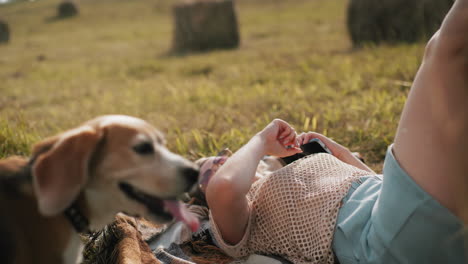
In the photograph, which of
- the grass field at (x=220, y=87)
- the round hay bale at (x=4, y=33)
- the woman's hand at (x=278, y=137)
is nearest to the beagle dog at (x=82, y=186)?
the woman's hand at (x=278, y=137)

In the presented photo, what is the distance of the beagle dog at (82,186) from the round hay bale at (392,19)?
697 centimetres

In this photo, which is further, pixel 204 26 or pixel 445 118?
pixel 204 26

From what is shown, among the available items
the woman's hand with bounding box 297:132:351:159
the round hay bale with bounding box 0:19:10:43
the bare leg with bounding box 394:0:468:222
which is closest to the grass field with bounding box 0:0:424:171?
the woman's hand with bounding box 297:132:351:159

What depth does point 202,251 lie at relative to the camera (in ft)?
9.33

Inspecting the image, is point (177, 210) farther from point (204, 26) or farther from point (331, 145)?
point (204, 26)

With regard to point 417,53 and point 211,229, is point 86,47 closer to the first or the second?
point 417,53

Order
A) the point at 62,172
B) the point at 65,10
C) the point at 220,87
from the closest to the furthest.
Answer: the point at 62,172, the point at 220,87, the point at 65,10

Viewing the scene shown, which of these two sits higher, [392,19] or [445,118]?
[445,118]

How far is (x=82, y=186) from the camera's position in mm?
1795

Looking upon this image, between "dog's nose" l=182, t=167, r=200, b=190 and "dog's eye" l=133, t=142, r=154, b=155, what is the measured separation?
15 cm

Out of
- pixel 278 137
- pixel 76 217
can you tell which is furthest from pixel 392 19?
pixel 76 217

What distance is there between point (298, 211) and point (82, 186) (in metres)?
1.14

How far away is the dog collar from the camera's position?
6.09 feet

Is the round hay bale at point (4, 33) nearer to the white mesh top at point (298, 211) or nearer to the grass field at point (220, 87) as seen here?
the grass field at point (220, 87)
